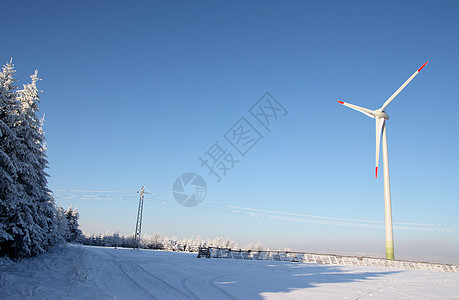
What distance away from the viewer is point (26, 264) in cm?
1533

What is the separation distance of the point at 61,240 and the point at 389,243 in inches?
1457

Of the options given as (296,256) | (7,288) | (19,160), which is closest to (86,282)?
(7,288)

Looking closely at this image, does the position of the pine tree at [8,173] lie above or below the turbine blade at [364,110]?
below

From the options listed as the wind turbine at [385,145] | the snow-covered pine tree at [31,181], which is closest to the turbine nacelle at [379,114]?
the wind turbine at [385,145]

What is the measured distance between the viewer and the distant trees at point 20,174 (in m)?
16.2

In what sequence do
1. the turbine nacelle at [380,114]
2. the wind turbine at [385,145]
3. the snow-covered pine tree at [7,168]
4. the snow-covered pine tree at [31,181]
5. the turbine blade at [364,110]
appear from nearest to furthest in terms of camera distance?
1. the snow-covered pine tree at [7,168]
2. the snow-covered pine tree at [31,181]
3. the wind turbine at [385,145]
4. the turbine nacelle at [380,114]
5. the turbine blade at [364,110]

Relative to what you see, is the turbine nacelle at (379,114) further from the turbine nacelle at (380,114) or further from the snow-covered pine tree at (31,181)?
the snow-covered pine tree at (31,181)

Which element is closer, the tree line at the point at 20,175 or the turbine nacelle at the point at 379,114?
the tree line at the point at 20,175

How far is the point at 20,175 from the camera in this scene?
59.8 feet

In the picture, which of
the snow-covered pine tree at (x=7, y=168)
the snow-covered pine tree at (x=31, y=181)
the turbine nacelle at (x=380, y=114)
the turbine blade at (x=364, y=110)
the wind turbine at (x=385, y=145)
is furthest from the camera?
the turbine blade at (x=364, y=110)

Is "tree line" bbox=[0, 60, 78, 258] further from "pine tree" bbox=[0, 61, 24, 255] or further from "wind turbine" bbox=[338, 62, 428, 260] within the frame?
"wind turbine" bbox=[338, 62, 428, 260]

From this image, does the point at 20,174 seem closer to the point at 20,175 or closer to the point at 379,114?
the point at 20,175

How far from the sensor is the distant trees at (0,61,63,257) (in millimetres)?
16172

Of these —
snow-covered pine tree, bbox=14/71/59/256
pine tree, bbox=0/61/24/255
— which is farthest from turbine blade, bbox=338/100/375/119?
pine tree, bbox=0/61/24/255
